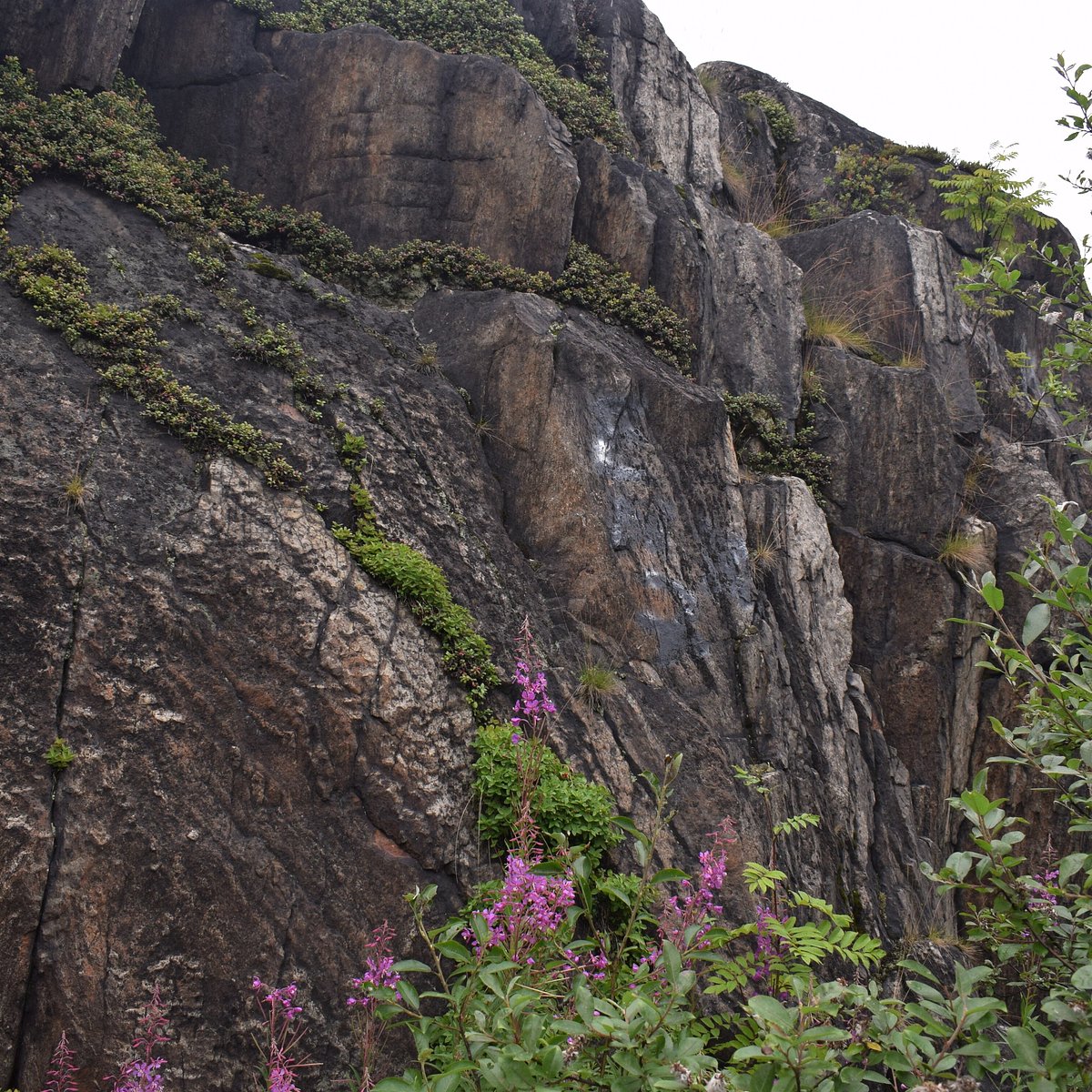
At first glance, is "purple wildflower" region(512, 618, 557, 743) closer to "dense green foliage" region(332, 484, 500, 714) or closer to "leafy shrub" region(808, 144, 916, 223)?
"dense green foliage" region(332, 484, 500, 714)

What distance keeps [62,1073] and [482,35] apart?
497 inches

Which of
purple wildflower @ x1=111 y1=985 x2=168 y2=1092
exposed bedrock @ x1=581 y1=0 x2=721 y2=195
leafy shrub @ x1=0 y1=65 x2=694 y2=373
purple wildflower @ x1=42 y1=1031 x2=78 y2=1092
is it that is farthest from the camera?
exposed bedrock @ x1=581 y1=0 x2=721 y2=195

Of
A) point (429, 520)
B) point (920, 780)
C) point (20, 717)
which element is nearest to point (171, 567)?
point (20, 717)

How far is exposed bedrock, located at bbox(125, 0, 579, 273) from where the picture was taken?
35.5 feet

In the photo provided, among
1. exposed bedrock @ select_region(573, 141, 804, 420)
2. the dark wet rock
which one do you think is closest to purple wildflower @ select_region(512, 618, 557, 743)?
exposed bedrock @ select_region(573, 141, 804, 420)

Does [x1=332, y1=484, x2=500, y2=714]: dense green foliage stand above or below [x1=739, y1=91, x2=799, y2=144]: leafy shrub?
below

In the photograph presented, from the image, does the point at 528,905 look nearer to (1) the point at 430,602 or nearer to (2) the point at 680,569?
(1) the point at 430,602

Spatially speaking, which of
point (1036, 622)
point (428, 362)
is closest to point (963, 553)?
point (428, 362)

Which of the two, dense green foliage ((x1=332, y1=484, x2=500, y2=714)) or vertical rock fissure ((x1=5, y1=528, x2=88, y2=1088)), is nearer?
vertical rock fissure ((x1=5, y1=528, x2=88, y2=1088))

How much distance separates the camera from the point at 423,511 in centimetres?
813

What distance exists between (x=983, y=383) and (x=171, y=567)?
519 inches

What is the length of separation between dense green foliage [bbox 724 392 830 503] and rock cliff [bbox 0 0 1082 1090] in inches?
2.3

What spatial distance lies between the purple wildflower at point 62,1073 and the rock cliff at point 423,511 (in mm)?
112

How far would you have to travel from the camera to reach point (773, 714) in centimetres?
929
